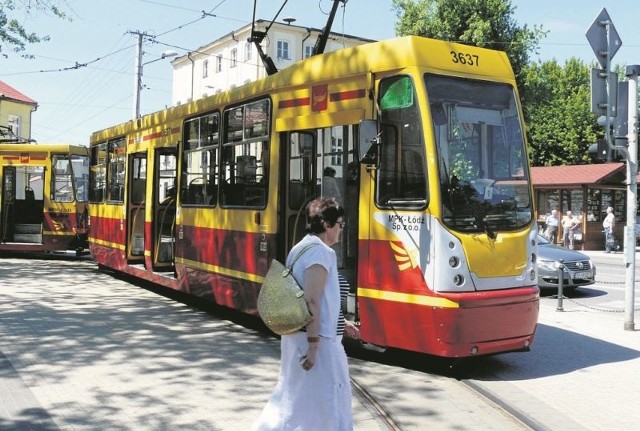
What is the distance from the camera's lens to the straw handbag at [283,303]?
12.0 feet

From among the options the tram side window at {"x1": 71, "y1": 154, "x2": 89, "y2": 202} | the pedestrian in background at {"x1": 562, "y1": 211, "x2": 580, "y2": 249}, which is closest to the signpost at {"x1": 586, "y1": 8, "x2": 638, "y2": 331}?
the tram side window at {"x1": 71, "y1": 154, "x2": 89, "y2": 202}

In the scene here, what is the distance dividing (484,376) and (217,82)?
49543 millimetres

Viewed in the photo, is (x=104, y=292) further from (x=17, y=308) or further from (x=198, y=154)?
(x=198, y=154)

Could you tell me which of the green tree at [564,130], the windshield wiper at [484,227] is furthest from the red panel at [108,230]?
the green tree at [564,130]

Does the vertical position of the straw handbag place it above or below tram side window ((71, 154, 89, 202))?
below

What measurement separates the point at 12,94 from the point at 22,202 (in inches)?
1594

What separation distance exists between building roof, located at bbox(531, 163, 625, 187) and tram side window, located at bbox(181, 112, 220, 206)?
21.9 m

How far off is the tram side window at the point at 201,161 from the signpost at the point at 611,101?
16.9 feet

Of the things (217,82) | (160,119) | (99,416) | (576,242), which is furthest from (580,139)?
(99,416)

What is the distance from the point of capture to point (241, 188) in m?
8.78

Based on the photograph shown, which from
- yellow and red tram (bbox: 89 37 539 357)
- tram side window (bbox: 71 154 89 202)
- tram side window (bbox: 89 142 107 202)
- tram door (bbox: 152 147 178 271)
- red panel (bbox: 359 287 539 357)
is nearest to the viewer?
red panel (bbox: 359 287 539 357)

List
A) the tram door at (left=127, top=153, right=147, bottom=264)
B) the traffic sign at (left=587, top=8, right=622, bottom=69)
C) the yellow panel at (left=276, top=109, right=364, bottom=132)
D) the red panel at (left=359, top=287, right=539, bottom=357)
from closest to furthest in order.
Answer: the red panel at (left=359, top=287, right=539, bottom=357) → the yellow panel at (left=276, top=109, right=364, bottom=132) → the traffic sign at (left=587, top=8, right=622, bottom=69) → the tram door at (left=127, top=153, right=147, bottom=264)

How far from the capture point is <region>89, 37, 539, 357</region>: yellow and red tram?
635 centimetres

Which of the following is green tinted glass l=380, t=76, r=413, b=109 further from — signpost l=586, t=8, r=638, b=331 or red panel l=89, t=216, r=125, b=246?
red panel l=89, t=216, r=125, b=246
